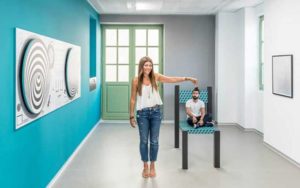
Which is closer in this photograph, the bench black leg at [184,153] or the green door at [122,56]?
the bench black leg at [184,153]

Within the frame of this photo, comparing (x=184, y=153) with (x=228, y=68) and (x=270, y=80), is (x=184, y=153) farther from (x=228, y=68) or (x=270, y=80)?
(x=228, y=68)

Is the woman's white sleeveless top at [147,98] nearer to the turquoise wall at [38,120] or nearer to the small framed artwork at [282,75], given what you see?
the turquoise wall at [38,120]

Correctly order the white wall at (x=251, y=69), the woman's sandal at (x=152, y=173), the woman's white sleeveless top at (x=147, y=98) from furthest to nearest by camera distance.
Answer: the white wall at (x=251, y=69), the woman's sandal at (x=152, y=173), the woman's white sleeveless top at (x=147, y=98)

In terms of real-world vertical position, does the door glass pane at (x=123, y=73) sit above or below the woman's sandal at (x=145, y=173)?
above

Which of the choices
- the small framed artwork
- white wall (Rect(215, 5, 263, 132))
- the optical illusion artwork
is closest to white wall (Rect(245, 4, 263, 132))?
white wall (Rect(215, 5, 263, 132))

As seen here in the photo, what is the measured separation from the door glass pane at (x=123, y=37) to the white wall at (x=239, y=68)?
6.64ft

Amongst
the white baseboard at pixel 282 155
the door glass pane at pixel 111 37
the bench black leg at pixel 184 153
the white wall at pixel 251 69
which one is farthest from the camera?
the door glass pane at pixel 111 37

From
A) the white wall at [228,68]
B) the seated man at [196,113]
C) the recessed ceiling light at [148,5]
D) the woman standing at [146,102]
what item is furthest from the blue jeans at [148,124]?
the white wall at [228,68]

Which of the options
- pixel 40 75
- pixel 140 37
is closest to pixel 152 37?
pixel 140 37

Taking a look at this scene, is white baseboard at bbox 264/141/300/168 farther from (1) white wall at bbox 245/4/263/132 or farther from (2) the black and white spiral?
(2) the black and white spiral

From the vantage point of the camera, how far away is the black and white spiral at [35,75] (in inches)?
116

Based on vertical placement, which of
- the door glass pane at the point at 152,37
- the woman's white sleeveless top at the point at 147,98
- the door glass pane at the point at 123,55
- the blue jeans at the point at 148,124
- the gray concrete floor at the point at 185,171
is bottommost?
the gray concrete floor at the point at 185,171

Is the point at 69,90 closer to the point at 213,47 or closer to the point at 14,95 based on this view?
the point at 14,95

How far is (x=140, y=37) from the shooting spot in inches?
328
